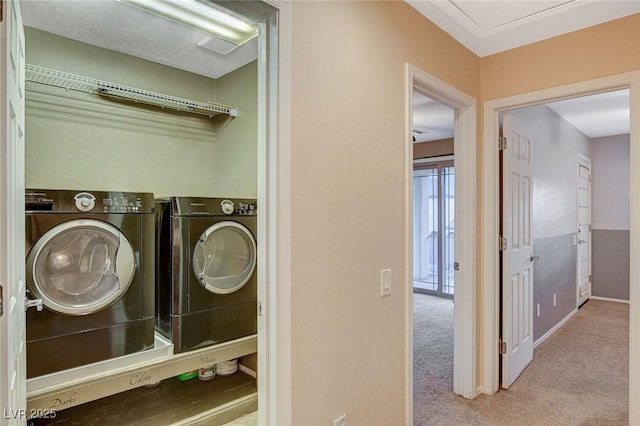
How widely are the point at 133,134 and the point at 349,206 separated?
2.00 metres

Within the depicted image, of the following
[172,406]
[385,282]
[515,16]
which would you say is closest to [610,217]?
[515,16]

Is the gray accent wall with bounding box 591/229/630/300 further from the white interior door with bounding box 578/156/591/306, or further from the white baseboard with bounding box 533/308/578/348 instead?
the white baseboard with bounding box 533/308/578/348

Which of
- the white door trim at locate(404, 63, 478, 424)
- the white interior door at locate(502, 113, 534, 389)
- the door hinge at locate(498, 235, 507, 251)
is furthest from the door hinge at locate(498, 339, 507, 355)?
the door hinge at locate(498, 235, 507, 251)

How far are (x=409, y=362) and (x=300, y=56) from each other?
64.6 inches

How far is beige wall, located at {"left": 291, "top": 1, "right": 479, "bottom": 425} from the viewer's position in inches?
58.7

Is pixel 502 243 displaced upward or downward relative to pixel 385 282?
upward

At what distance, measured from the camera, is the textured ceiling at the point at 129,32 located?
7.16ft

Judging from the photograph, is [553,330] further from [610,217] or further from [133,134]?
[133,134]

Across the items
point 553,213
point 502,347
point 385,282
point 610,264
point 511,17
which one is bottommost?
point 502,347

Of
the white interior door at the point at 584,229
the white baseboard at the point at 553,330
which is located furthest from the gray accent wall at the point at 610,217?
the white baseboard at the point at 553,330

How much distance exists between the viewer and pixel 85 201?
200cm

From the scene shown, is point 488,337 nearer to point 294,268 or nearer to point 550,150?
point 294,268

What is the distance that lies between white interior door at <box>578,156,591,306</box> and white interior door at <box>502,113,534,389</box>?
2860mm

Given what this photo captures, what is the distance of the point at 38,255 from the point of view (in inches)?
74.0
